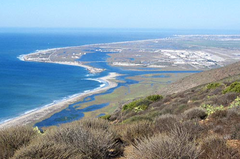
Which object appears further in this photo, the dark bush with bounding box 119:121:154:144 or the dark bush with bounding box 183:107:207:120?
the dark bush with bounding box 183:107:207:120

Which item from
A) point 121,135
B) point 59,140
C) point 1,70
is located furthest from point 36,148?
point 1,70

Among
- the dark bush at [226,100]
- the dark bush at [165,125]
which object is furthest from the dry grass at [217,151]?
the dark bush at [226,100]

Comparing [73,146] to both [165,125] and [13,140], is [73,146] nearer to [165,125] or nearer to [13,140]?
[13,140]

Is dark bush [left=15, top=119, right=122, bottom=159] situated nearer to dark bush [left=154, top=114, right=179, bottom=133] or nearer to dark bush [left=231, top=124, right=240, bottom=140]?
dark bush [left=154, top=114, right=179, bottom=133]

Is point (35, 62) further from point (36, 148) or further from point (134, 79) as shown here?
point (36, 148)

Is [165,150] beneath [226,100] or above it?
above

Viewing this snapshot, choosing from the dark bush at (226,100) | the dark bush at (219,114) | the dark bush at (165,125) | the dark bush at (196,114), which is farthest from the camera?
the dark bush at (226,100)

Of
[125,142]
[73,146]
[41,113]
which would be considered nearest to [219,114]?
[125,142]

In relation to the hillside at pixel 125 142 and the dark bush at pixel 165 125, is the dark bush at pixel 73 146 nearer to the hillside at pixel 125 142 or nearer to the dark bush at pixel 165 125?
the hillside at pixel 125 142

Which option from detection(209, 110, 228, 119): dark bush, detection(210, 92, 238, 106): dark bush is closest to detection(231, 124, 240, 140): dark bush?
detection(209, 110, 228, 119): dark bush
